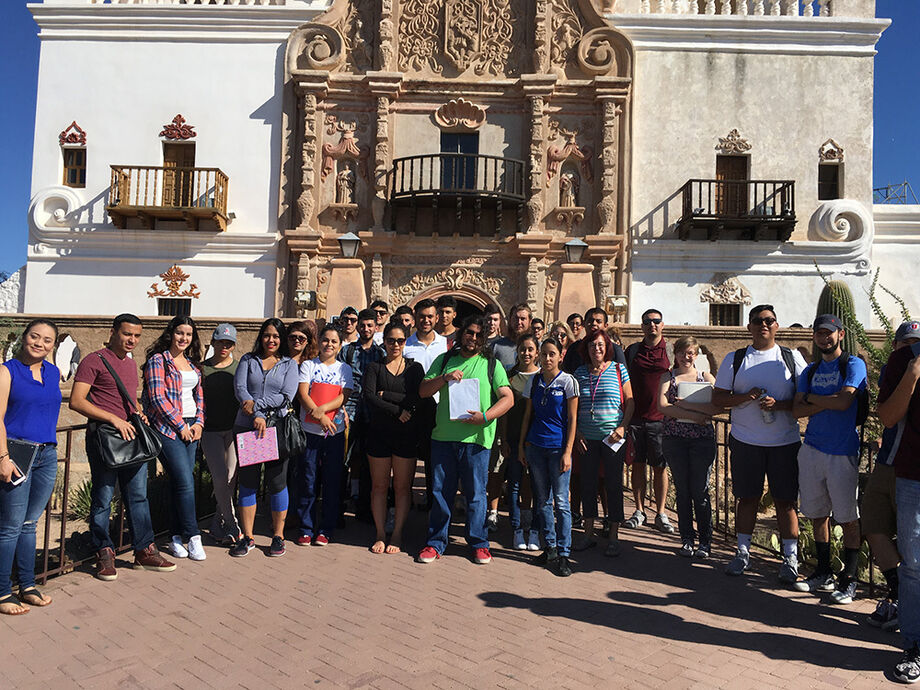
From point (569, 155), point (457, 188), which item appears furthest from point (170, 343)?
point (569, 155)

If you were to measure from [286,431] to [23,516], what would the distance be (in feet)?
6.44

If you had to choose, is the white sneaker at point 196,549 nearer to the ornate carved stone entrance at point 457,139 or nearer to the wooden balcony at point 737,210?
the ornate carved stone entrance at point 457,139

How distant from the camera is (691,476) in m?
5.78

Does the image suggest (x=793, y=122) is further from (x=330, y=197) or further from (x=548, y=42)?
(x=330, y=197)

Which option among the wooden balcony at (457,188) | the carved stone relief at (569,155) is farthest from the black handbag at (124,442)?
the carved stone relief at (569,155)

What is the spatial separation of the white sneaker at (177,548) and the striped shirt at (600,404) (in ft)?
11.6

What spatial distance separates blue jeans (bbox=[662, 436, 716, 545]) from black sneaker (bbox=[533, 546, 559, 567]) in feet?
4.03

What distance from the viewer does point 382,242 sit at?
17.0 meters

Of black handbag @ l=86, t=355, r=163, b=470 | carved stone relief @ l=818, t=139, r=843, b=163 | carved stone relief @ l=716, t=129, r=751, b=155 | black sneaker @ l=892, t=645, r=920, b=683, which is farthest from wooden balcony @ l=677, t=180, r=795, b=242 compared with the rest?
black handbag @ l=86, t=355, r=163, b=470

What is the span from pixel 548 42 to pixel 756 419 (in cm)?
1461

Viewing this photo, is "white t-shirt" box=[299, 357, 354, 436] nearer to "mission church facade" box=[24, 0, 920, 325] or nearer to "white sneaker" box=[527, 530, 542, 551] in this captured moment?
"white sneaker" box=[527, 530, 542, 551]

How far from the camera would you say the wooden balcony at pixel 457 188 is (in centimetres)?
1672

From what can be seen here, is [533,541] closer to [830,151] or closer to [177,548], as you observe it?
[177,548]

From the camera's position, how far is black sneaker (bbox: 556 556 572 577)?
5.26 meters
